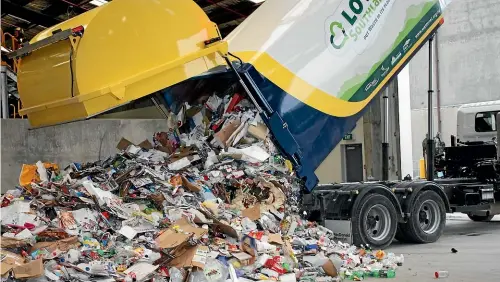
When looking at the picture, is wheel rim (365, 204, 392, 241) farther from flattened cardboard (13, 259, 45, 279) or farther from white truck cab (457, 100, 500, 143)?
flattened cardboard (13, 259, 45, 279)

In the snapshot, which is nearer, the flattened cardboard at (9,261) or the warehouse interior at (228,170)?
the flattened cardboard at (9,261)

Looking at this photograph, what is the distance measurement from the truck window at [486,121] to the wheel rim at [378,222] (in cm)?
365

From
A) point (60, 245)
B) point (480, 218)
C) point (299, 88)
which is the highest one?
point (299, 88)

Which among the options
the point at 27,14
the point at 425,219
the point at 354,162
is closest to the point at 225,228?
the point at 425,219

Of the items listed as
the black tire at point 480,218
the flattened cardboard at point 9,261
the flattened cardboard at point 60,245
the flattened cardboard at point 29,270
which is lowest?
the black tire at point 480,218

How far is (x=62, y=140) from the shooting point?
25.7 ft

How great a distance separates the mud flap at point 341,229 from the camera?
5.70 m

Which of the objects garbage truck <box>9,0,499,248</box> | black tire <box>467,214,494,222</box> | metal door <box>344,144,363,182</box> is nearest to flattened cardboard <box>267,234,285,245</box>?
garbage truck <box>9,0,499,248</box>

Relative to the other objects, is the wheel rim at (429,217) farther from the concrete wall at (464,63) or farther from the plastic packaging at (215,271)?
the concrete wall at (464,63)

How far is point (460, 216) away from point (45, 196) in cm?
841

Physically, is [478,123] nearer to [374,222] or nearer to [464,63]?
[374,222]

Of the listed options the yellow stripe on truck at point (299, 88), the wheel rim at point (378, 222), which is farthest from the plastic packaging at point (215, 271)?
the wheel rim at point (378, 222)

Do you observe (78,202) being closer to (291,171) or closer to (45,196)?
(45,196)

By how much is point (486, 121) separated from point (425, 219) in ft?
9.68
